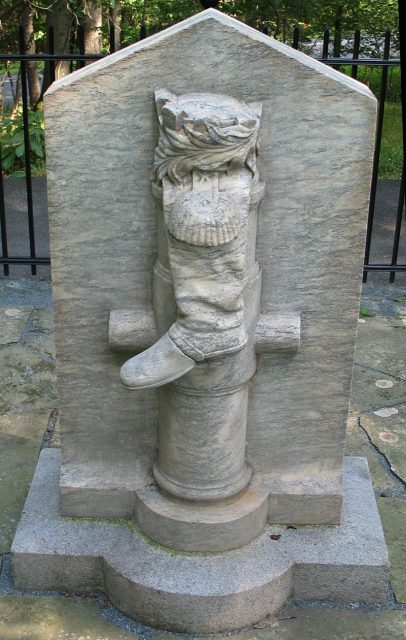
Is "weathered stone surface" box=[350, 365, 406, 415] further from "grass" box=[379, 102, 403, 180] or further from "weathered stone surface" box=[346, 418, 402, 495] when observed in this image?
"grass" box=[379, 102, 403, 180]

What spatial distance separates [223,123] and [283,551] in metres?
1.43

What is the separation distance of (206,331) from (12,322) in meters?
2.55

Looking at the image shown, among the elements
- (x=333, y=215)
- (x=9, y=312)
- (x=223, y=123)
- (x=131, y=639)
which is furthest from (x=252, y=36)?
(x=9, y=312)

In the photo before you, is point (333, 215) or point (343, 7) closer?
point (333, 215)

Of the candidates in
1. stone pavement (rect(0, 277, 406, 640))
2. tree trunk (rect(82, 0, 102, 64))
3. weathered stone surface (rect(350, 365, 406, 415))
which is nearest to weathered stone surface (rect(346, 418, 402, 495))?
stone pavement (rect(0, 277, 406, 640))

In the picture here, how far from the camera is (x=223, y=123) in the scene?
211 cm

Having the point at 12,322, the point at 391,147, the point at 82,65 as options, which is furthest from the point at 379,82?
the point at 12,322

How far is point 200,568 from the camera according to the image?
2.59m

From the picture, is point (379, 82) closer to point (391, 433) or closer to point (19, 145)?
point (19, 145)

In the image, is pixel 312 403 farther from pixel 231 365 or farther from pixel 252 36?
pixel 252 36

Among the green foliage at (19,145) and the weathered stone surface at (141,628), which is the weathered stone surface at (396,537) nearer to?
the weathered stone surface at (141,628)

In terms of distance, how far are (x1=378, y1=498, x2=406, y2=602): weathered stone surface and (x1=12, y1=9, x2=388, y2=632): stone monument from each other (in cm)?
11

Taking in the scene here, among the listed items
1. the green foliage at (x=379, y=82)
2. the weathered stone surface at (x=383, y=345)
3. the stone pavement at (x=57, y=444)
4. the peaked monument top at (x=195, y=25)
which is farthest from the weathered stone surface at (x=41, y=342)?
the green foliage at (x=379, y=82)

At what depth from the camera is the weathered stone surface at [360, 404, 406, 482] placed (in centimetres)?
343
